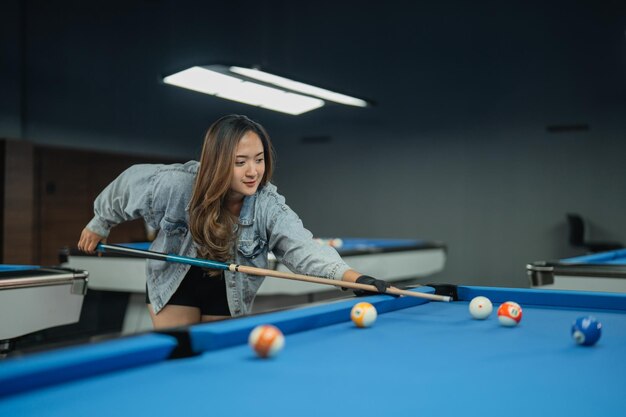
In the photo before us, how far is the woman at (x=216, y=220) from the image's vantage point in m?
2.01

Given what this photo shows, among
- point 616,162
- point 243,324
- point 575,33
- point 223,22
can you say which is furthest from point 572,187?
point 243,324

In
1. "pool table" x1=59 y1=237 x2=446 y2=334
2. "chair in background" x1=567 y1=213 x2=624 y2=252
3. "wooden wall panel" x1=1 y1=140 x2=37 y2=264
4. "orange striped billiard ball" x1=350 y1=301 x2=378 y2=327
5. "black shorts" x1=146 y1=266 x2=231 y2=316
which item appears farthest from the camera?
"chair in background" x1=567 y1=213 x2=624 y2=252

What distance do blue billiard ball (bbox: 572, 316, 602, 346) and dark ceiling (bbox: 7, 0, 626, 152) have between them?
16.2 ft

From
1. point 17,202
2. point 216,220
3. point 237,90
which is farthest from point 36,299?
point 17,202

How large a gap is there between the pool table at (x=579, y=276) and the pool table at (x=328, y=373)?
1265 millimetres

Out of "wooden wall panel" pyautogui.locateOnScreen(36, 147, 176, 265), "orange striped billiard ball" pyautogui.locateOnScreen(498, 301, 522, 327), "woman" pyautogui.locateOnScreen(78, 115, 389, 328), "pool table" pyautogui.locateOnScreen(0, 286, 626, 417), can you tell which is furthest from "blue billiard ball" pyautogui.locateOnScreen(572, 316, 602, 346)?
"wooden wall panel" pyautogui.locateOnScreen(36, 147, 176, 265)

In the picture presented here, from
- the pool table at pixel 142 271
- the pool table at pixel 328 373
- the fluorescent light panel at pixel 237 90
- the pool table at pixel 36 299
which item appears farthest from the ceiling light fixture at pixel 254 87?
the pool table at pixel 328 373

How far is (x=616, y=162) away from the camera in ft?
21.0

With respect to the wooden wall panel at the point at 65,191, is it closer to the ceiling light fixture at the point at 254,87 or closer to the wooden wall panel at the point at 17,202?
the wooden wall panel at the point at 17,202

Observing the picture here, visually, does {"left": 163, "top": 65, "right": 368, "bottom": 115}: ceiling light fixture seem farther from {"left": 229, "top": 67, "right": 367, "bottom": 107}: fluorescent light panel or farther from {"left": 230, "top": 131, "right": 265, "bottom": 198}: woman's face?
{"left": 230, "top": 131, "right": 265, "bottom": 198}: woman's face

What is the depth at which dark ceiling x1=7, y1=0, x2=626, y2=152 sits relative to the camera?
6.33 meters

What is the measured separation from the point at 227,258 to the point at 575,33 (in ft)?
19.1

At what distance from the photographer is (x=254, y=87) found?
4.00 m

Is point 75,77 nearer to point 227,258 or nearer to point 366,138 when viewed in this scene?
point 366,138
